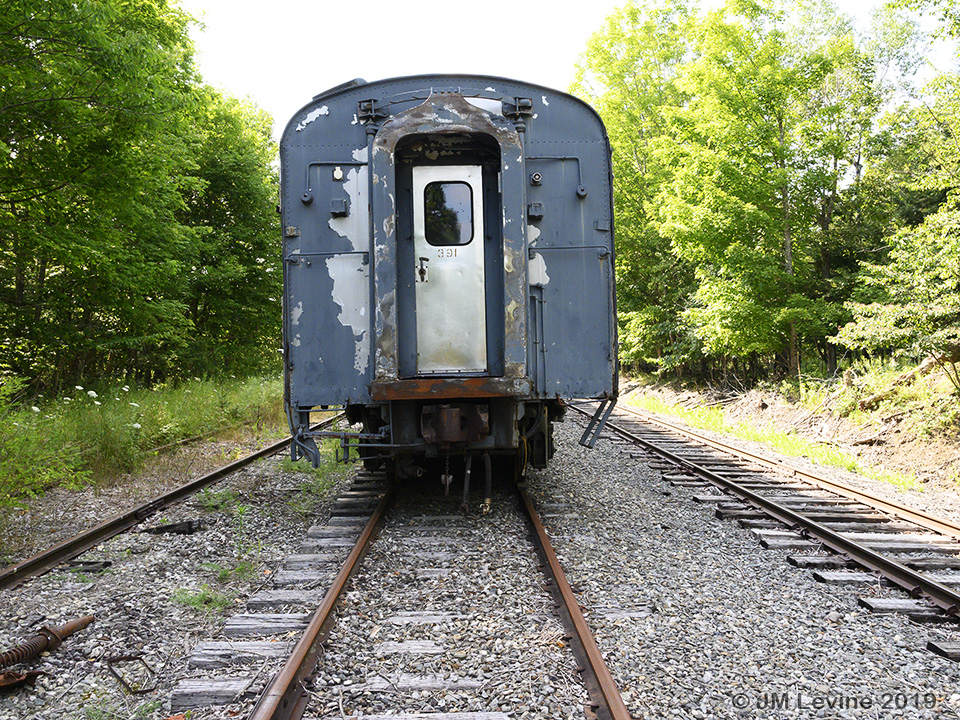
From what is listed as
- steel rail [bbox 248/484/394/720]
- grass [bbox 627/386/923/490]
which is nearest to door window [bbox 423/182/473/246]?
steel rail [bbox 248/484/394/720]

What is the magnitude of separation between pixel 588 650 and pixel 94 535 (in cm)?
438

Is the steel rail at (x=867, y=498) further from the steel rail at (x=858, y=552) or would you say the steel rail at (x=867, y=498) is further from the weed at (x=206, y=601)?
the weed at (x=206, y=601)

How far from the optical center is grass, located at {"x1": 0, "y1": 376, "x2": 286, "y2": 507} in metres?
5.34

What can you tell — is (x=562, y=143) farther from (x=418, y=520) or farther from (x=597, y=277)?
(x=418, y=520)

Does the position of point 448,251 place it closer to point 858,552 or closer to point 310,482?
point 310,482

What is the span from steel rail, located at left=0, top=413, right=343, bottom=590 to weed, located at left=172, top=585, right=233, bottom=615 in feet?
3.95

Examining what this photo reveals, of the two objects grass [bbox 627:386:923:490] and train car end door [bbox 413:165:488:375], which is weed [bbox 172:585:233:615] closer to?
train car end door [bbox 413:165:488:375]

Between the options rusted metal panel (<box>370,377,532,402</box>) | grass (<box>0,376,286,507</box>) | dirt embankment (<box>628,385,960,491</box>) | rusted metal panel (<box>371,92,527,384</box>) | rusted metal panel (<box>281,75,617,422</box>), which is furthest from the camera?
dirt embankment (<box>628,385,960,491</box>)

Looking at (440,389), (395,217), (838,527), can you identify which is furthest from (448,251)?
(838,527)

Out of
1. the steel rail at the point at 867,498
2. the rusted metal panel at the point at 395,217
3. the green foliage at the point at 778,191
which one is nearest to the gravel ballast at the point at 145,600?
the rusted metal panel at the point at 395,217

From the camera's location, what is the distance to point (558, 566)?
468 cm

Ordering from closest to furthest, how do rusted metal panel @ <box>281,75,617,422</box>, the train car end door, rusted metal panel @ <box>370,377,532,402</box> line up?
rusted metal panel @ <box>370,377,532,402</box> → rusted metal panel @ <box>281,75,617,422</box> → the train car end door

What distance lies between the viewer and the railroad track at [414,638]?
3.01 meters

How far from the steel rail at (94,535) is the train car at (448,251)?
1620 mm
